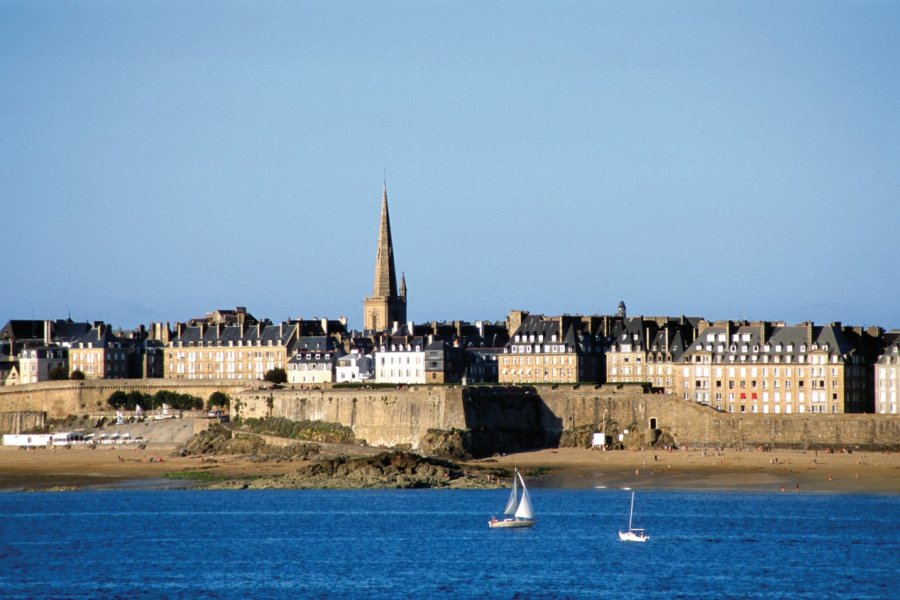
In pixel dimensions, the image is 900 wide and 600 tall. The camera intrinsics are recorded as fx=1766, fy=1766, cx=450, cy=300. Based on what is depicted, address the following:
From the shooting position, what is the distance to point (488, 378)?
9625 cm

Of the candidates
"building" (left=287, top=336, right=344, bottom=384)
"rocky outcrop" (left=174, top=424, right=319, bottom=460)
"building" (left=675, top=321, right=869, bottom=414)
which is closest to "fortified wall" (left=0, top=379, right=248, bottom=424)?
"building" (left=287, top=336, right=344, bottom=384)

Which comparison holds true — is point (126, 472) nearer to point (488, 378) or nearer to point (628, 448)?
point (628, 448)

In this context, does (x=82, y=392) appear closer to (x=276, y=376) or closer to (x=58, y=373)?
(x=58, y=373)

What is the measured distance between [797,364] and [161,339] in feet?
152

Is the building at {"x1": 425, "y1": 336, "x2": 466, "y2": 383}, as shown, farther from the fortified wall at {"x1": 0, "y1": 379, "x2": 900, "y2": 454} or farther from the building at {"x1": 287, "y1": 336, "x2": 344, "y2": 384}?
the fortified wall at {"x1": 0, "y1": 379, "x2": 900, "y2": 454}

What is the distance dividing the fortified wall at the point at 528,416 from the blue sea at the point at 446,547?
1003 cm

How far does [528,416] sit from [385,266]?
43.6m

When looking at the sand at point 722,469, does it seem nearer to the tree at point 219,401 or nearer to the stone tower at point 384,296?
the tree at point 219,401

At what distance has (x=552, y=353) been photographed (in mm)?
90375

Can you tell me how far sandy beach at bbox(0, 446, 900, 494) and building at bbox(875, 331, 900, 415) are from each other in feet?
24.7

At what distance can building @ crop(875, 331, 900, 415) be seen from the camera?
76.1 metres

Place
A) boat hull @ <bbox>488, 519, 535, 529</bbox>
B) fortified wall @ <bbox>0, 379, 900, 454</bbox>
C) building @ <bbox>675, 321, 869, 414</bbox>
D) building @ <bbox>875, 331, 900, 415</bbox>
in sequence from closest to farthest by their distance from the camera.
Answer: boat hull @ <bbox>488, 519, 535, 529</bbox> → fortified wall @ <bbox>0, 379, 900, 454</bbox> → building @ <bbox>875, 331, 900, 415</bbox> → building @ <bbox>675, 321, 869, 414</bbox>

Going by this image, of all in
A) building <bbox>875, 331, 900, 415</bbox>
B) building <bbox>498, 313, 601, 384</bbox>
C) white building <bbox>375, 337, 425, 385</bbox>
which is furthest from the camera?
white building <bbox>375, 337, 425, 385</bbox>

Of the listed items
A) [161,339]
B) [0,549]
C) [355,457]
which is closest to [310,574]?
[0,549]
